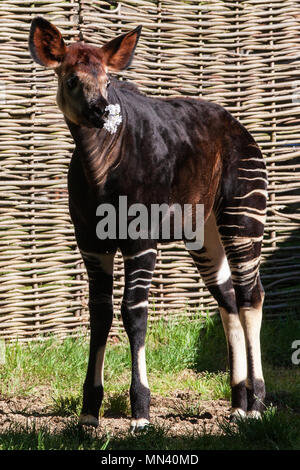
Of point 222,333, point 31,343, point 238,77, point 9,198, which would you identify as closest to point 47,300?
point 31,343

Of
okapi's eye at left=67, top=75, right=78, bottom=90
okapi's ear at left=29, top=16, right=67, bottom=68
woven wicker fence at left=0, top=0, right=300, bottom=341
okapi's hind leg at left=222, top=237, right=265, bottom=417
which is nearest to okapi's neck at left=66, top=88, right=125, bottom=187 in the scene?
okapi's eye at left=67, top=75, right=78, bottom=90

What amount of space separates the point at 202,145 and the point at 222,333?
6.29ft

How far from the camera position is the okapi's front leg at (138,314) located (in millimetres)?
3781

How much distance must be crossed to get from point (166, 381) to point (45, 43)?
2.35 m

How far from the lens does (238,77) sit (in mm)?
6082

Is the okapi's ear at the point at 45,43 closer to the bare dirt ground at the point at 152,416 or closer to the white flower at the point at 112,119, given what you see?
the white flower at the point at 112,119

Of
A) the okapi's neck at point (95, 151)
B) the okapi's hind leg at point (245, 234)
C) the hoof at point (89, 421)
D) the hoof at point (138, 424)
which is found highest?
the okapi's neck at point (95, 151)

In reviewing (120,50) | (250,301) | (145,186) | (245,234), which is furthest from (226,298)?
(120,50)

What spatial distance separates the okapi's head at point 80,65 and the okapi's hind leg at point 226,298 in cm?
124

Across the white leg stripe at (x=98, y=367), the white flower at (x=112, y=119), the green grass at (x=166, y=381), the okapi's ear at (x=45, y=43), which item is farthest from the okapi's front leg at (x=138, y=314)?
the okapi's ear at (x=45, y=43)

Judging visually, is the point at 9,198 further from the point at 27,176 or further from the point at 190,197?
the point at 190,197

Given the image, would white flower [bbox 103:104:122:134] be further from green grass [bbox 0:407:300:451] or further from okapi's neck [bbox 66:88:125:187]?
green grass [bbox 0:407:300:451]

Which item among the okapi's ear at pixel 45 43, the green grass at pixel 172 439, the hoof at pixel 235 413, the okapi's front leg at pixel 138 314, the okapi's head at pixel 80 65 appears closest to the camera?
the green grass at pixel 172 439
